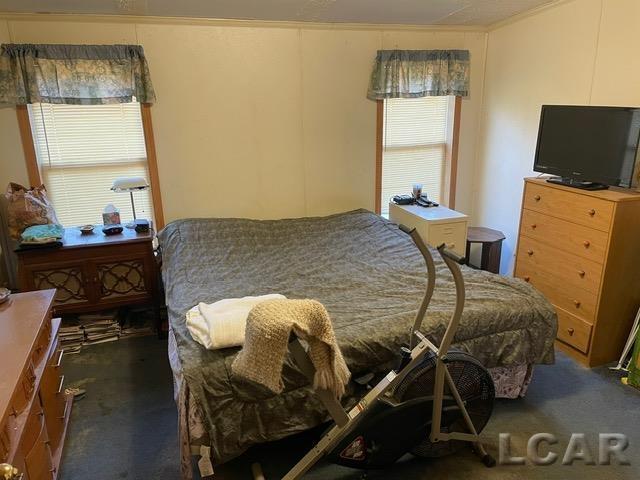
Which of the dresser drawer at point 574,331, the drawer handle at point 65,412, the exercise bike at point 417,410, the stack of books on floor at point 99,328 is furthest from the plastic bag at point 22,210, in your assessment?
the dresser drawer at point 574,331

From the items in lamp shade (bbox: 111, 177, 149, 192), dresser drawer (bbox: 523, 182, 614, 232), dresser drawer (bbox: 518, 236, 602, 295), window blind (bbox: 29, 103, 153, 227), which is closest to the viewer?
dresser drawer (bbox: 523, 182, 614, 232)

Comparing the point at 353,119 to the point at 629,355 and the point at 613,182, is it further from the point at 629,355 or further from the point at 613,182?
the point at 629,355

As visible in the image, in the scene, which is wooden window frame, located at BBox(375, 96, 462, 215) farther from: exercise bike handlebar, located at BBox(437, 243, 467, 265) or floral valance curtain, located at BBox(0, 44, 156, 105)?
exercise bike handlebar, located at BBox(437, 243, 467, 265)

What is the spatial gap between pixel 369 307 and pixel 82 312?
82.0 inches

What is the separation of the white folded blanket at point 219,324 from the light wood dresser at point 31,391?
61 cm

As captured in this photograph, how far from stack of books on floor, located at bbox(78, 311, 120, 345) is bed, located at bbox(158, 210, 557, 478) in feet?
2.20

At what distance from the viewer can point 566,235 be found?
285 cm

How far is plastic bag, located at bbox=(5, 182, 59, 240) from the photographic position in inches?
120

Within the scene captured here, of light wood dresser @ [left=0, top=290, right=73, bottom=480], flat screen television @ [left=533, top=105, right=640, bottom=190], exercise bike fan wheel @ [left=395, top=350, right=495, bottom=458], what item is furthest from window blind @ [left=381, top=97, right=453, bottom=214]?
light wood dresser @ [left=0, top=290, right=73, bottom=480]

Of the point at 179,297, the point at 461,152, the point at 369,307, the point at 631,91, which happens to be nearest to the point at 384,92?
the point at 461,152

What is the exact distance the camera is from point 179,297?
8.07ft

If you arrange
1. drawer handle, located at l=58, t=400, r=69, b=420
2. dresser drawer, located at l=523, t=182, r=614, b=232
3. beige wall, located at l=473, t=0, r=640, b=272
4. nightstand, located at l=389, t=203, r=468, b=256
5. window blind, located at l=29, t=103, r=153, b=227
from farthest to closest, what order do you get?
nightstand, located at l=389, t=203, r=468, b=256 < window blind, located at l=29, t=103, r=153, b=227 < beige wall, located at l=473, t=0, r=640, b=272 < dresser drawer, located at l=523, t=182, r=614, b=232 < drawer handle, located at l=58, t=400, r=69, b=420

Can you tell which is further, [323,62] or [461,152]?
[461,152]

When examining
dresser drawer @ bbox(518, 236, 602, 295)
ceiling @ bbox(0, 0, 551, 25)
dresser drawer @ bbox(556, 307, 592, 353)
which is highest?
ceiling @ bbox(0, 0, 551, 25)
